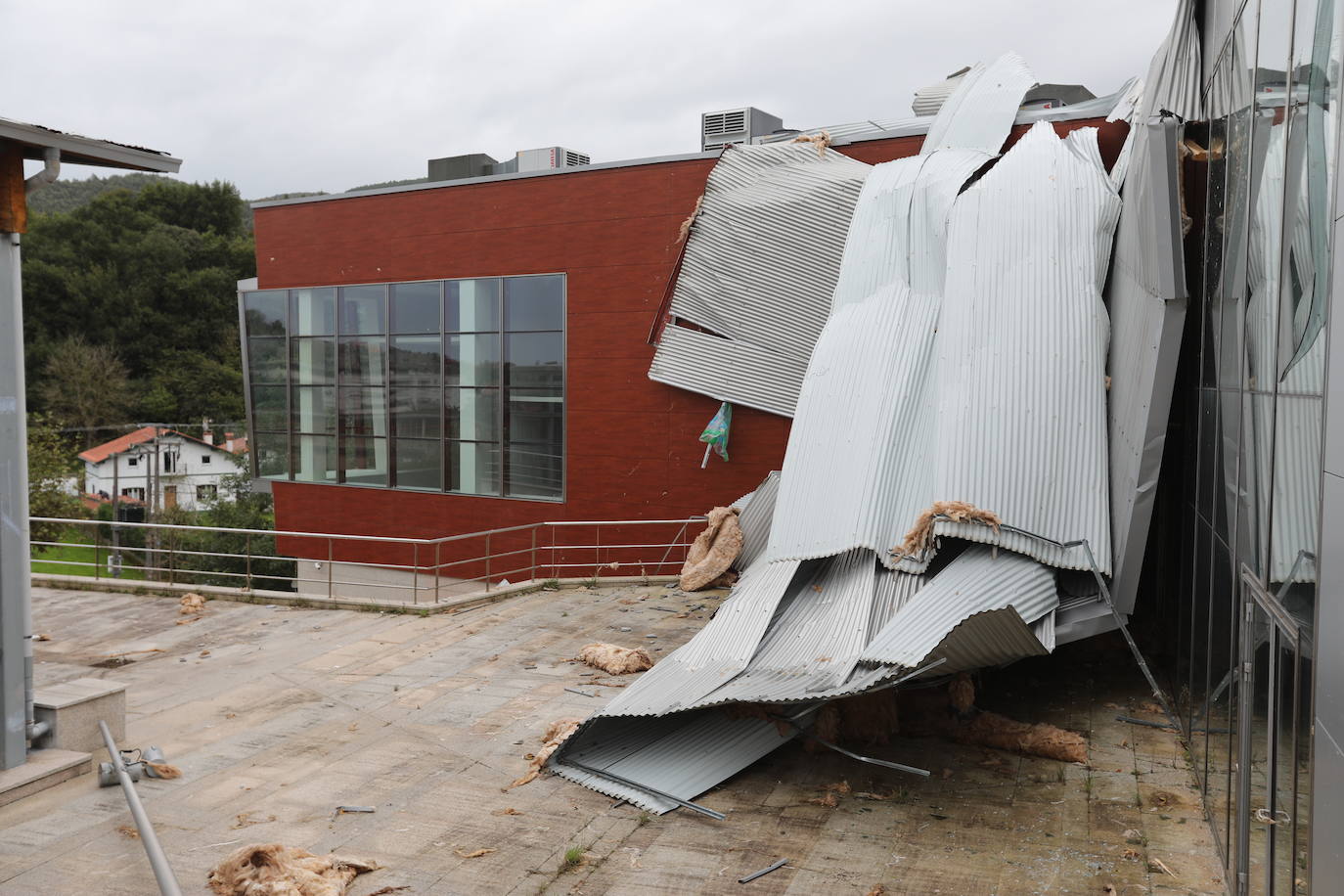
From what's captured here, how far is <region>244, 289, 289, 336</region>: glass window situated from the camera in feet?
75.0

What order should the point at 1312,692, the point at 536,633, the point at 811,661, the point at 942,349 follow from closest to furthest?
the point at 1312,692 → the point at 811,661 → the point at 942,349 → the point at 536,633

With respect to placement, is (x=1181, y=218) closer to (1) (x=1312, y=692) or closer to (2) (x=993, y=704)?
(2) (x=993, y=704)

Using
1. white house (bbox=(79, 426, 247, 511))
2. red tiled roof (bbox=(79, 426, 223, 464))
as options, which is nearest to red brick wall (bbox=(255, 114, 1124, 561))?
white house (bbox=(79, 426, 247, 511))

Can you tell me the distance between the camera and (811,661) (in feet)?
25.5

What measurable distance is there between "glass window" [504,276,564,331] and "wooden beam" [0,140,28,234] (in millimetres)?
11981

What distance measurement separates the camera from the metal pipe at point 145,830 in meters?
5.30

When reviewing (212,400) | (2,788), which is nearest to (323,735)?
(2,788)

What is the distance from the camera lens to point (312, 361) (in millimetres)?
22531

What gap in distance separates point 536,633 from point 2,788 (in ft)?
19.6

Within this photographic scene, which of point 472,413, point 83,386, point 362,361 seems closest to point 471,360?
point 472,413

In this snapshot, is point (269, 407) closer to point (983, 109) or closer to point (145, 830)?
point (983, 109)

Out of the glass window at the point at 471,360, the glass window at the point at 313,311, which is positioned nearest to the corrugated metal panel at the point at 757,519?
the glass window at the point at 471,360

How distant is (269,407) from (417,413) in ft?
14.9

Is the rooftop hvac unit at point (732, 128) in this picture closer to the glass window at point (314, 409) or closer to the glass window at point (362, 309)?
the glass window at point (362, 309)
